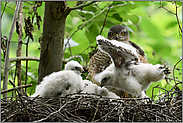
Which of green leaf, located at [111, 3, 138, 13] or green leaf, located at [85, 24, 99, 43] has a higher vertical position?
green leaf, located at [111, 3, 138, 13]

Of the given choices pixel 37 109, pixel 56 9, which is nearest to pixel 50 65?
pixel 56 9

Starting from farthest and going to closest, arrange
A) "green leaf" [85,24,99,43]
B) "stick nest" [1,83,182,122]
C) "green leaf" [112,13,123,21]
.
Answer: "green leaf" [85,24,99,43] → "green leaf" [112,13,123,21] → "stick nest" [1,83,182,122]

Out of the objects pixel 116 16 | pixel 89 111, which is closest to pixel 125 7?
pixel 116 16

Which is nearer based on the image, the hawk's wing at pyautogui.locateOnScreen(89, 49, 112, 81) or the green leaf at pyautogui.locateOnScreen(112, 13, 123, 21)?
the hawk's wing at pyautogui.locateOnScreen(89, 49, 112, 81)

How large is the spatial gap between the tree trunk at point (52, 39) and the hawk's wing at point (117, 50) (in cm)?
68

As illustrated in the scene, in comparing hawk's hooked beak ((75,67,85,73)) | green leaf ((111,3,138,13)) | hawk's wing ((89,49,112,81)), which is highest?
green leaf ((111,3,138,13))

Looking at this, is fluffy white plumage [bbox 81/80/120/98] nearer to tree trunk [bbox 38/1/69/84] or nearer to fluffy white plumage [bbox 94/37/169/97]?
fluffy white plumage [bbox 94/37/169/97]

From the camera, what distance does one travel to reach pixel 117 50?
1600 mm

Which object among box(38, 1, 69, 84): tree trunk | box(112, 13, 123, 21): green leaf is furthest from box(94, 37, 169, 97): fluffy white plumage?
box(112, 13, 123, 21): green leaf

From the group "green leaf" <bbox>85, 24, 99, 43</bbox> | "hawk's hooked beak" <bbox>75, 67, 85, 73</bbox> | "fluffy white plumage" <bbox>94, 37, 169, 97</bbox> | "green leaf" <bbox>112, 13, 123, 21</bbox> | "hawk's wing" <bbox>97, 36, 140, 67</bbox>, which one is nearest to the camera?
"hawk's wing" <bbox>97, 36, 140, 67</bbox>

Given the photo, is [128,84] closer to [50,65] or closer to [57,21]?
[50,65]

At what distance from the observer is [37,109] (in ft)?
4.78

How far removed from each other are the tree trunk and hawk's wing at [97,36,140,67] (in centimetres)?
68

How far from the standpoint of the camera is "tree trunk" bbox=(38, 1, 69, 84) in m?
2.15
